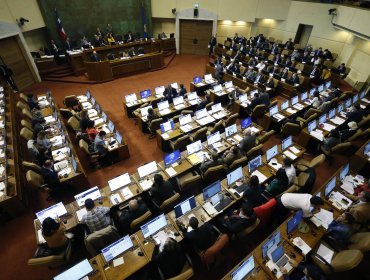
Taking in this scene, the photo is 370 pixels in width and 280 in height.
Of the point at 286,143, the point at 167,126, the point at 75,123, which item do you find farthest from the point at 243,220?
the point at 75,123

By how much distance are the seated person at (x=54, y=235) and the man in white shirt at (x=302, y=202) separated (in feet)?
15.8

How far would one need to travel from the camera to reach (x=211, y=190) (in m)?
5.61

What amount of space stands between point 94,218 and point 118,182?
1.31 m

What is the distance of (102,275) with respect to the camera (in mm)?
4281

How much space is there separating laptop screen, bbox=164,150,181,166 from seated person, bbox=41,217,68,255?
303cm

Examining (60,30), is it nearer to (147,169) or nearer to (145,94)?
(145,94)

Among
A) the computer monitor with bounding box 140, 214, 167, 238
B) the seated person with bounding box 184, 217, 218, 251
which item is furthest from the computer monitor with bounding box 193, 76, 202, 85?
the seated person with bounding box 184, 217, 218, 251

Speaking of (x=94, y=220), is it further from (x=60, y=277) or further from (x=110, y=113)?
(x=110, y=113)

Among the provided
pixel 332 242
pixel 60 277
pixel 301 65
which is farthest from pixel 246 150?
pixel 301 65

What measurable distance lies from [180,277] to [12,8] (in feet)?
50.4

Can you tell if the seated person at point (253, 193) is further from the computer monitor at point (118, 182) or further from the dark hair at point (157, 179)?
the computer monitor at point (118, 182)

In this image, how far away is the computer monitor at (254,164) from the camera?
640 centimetres

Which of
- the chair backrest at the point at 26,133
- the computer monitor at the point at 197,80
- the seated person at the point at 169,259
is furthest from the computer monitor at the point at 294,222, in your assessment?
the computer monitor at the point at 197,80

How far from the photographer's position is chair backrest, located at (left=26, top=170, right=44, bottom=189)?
616cm
